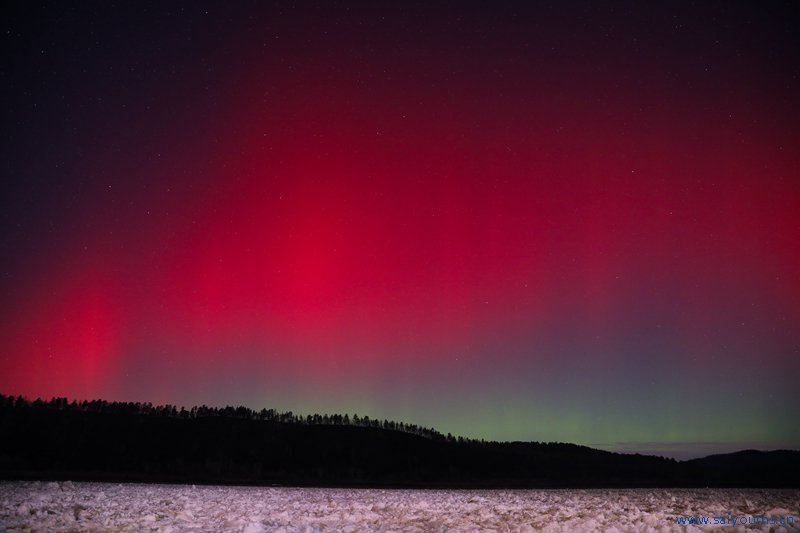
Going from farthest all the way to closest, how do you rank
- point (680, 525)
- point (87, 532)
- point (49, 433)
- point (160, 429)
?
point (160, 429)
point (49, 433)
point (680, 525)
point (87, 532)

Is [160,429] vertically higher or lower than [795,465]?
higher

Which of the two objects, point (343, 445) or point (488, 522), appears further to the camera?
point (343, 445)

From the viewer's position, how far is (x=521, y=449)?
71.8 meters

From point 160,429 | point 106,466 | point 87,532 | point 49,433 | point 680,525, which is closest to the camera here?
point 87,532

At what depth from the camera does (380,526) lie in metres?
10.3

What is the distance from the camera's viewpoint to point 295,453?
6100 cm

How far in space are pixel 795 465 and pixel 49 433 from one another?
81927mm

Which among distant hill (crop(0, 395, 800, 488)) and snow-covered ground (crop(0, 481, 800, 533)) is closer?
snow-covered ground (crop(0, 481, 800, 533))

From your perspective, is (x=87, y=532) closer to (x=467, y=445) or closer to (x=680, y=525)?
(x=680, y=525)

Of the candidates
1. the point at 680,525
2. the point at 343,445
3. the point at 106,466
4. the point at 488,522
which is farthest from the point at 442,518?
the point at 343,445

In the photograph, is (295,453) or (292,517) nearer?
(292,517)

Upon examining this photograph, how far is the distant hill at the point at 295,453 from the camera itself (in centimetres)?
4941

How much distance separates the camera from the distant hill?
4941 cm

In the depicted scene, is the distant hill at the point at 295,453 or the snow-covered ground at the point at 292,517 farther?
the distant hill at the point at 295,453
